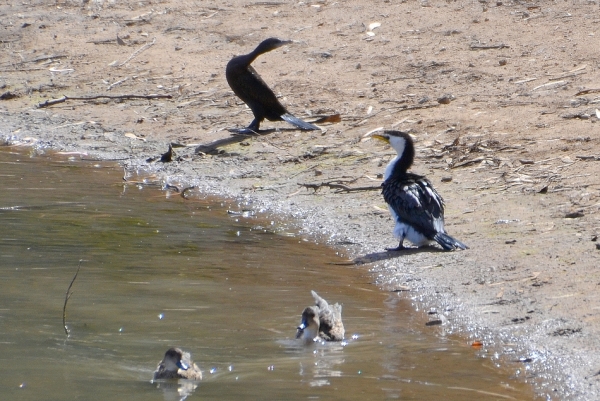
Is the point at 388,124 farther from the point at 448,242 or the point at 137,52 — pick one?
the point at 137,52

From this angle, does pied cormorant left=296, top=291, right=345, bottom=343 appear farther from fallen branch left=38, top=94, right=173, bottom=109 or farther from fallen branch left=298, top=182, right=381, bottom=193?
fallen branch left=38, top=94, right=173, bottom=109

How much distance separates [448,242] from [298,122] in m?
4.25

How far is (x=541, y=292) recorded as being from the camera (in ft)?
19.3

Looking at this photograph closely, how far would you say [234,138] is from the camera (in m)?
11.0

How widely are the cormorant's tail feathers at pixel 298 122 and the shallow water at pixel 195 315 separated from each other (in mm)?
2199

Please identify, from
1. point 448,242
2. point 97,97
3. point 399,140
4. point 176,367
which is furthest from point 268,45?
point 176,367

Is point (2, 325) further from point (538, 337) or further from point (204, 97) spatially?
point (204, 97)

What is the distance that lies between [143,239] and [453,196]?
2.58 m

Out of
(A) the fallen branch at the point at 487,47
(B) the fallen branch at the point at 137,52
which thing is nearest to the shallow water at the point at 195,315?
(A) the fallen branch at the point at 487,47

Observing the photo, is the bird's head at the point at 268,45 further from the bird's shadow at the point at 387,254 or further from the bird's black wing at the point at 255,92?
the bird's shadow at the point at 387,254

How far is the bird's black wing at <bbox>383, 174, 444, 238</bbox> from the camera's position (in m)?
7.05

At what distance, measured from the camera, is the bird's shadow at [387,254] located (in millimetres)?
7121

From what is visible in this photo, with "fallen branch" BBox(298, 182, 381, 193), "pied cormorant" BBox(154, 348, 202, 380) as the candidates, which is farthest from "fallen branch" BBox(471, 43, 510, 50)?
"pied cormorant" BBox(154, 348, 202, 380)

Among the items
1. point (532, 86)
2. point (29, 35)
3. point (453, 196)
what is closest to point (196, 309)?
point (453, 196)
